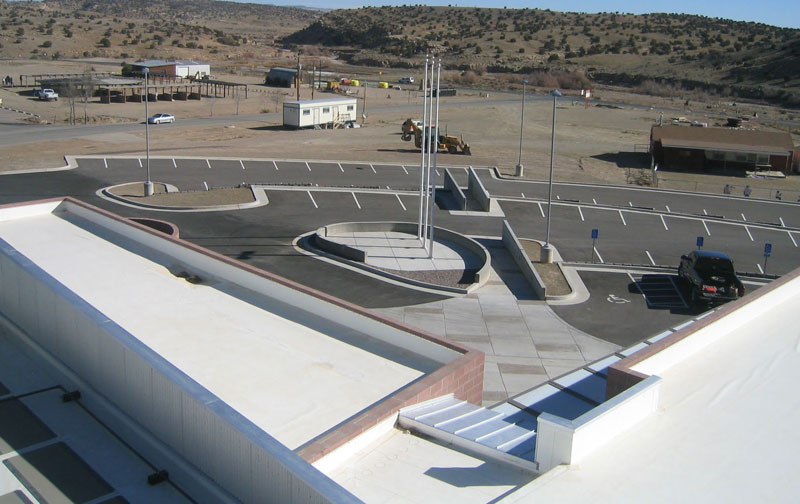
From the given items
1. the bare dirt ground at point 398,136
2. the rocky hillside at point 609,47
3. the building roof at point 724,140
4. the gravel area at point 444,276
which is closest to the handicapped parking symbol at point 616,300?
the gravel area at point 444,276

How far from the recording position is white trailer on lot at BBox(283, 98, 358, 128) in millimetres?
68438

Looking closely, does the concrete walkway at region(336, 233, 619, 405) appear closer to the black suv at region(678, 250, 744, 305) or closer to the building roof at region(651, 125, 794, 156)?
the black suv at region(678, 250, 744, 305)

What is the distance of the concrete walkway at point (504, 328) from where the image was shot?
2239cm

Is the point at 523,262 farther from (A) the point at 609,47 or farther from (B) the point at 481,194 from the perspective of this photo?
(A) the point at 609,47

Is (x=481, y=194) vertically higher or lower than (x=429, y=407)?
lower

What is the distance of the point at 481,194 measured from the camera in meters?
42.4

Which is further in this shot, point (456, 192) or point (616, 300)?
point (456, 192)

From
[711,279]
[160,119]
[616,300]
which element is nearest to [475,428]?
[616,300]

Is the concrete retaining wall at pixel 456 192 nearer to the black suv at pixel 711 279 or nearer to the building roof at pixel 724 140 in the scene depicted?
the black suv at pixel 711 279

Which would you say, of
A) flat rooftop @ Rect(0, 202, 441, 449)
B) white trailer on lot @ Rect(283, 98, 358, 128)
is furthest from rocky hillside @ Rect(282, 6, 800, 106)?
flat rooftop @ Rect(0, 202, 441, 449)

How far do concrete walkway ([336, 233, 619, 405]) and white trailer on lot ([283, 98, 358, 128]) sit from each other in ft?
128

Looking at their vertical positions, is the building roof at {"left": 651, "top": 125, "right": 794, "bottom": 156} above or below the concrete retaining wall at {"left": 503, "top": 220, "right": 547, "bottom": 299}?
above

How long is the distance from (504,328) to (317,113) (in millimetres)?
48314

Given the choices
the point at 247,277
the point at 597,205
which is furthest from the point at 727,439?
the point at 597,205
